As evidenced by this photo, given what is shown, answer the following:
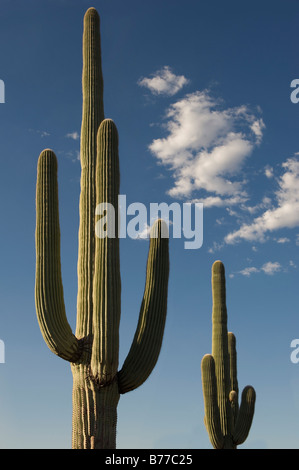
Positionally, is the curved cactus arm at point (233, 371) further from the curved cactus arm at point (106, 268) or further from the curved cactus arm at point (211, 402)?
the curved cactus arm at point (106, 268)

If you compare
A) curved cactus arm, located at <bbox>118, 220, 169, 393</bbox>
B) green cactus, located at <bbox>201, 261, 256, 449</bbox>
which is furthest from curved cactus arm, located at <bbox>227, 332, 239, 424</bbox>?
curved cactus arm, located at <bbox>118, 220, 169, 393</bbox>

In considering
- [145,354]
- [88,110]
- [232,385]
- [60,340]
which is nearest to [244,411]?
[232,385]

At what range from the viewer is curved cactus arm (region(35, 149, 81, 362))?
26.5ft

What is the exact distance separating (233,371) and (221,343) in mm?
1176

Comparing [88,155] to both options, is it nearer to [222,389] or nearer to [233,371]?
[222,389]

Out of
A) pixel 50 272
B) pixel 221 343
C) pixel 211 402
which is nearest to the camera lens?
pixel 50 272

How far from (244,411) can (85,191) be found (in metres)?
7.59

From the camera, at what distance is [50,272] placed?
820cm

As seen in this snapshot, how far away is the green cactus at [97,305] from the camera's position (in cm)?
803

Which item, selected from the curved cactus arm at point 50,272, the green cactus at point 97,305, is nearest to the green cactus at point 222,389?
the green cactus at point 97,305

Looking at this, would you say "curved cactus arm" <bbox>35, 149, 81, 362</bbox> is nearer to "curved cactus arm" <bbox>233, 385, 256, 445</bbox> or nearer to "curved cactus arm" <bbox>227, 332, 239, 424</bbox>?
"curved cactus arm" <bbox>227, 332, 239, 424</bbox>

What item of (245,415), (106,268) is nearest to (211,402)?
(245,415)
